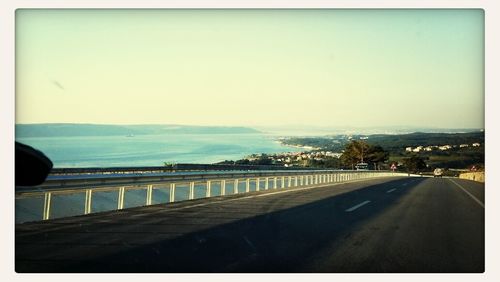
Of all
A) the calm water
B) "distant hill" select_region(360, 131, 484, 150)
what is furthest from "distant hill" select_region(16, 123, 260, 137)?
"distant hill" select_region(360, 131, 484, 150)

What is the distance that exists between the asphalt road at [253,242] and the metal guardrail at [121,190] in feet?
2.09

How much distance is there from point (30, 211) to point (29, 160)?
30.0 feet

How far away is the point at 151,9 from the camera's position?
6617 millimetres

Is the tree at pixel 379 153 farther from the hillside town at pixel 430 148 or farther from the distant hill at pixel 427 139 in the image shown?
the distant hill at pixel 427 139

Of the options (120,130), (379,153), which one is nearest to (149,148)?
(120,130)

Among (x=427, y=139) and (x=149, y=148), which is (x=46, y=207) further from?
(x=427, y=139)

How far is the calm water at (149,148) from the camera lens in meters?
9.30

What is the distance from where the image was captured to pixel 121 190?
15.1m

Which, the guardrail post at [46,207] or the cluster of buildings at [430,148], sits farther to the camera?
the guardrail post at [46,207]

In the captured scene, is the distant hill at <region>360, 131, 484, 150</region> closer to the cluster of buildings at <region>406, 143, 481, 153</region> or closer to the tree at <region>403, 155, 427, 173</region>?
A: the cluster of buildings at <region>406, 143, 481, 153</region>

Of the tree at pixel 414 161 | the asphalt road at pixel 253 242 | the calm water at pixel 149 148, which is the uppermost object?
the calm water at pixel 149 148

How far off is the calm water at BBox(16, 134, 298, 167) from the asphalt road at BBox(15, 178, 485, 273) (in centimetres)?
134

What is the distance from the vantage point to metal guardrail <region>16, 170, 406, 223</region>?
39.4 ft

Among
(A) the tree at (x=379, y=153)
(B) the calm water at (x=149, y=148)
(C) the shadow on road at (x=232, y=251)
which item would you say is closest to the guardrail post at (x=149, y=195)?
(B) the calm water at (x=149, y=148)
